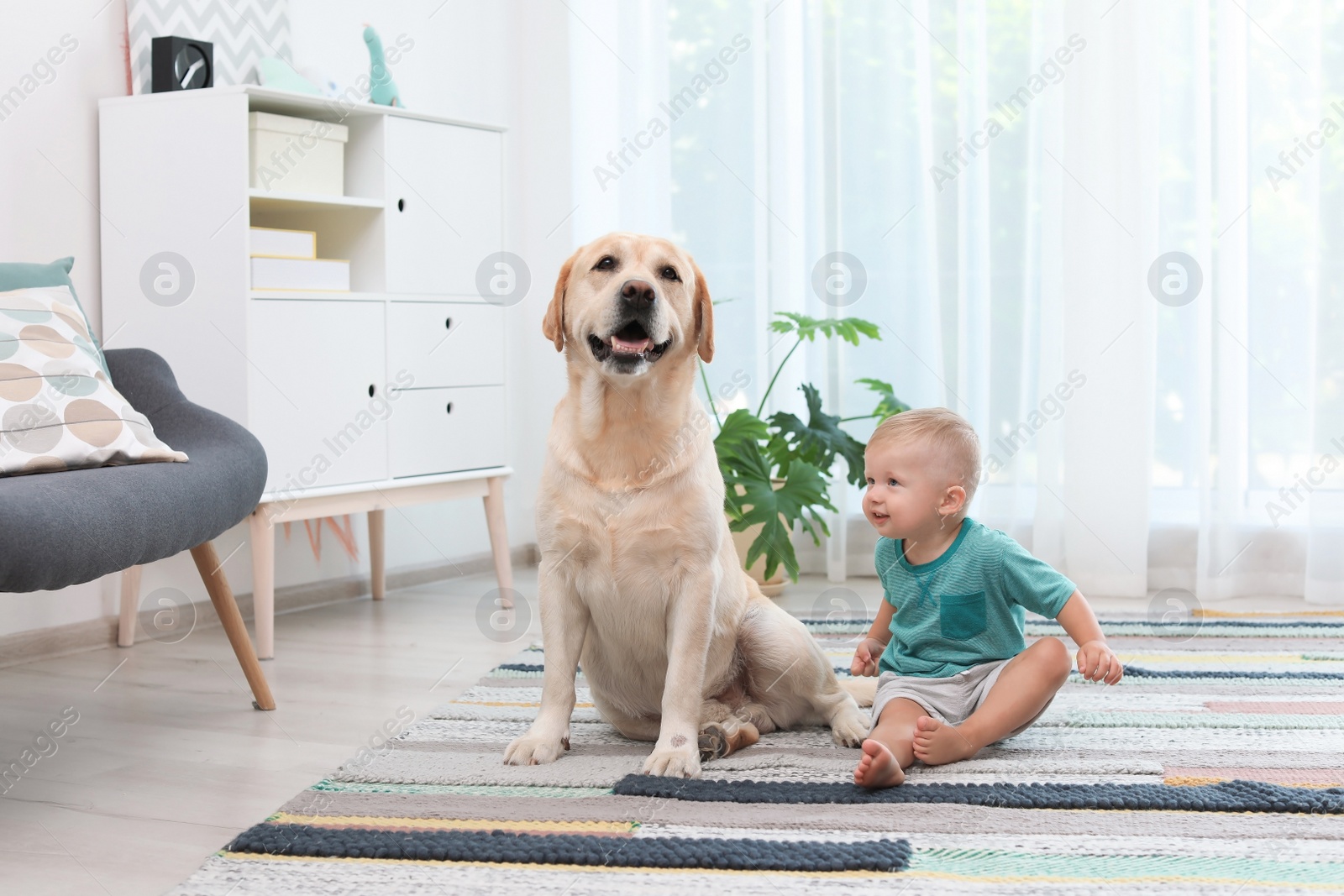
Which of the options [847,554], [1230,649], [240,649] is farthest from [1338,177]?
[240,649]

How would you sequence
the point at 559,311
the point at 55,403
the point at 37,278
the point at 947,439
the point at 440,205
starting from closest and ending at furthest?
the point at 947,439
the point at 559,311
the point at 55,403
the point at 37,278
the point at 440,205

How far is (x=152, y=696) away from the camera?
2639mm

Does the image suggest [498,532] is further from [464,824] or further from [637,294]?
[464,824]

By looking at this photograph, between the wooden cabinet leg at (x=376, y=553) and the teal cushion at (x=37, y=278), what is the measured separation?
128 cm

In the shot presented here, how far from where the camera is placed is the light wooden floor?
68.6 inches

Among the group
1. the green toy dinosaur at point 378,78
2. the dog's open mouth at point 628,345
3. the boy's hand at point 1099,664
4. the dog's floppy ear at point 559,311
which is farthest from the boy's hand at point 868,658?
the green toy dinosaur at point 378,78

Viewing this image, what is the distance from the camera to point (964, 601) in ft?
6.66

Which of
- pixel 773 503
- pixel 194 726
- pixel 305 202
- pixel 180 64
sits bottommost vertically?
pixel 194 726

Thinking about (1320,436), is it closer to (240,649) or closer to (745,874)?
(745,874)

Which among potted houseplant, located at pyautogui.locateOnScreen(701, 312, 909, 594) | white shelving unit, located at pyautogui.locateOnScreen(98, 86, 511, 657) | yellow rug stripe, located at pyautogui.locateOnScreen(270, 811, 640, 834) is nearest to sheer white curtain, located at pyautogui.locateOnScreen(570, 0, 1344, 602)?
potted houseplant, located at pyautogui.locateOnScreen(701, 312, 909, 594)

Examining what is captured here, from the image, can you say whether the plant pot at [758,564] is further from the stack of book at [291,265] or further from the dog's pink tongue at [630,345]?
the dog's pink tongue at [630,345]

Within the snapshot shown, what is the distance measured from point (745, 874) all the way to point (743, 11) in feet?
11.2

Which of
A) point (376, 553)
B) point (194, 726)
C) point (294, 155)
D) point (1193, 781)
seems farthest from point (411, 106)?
point (1193, 781)

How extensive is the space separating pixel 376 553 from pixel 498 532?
455 mm
